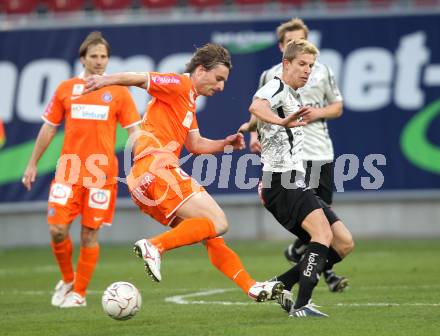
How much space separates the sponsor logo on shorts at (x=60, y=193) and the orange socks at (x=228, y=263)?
2.17 m

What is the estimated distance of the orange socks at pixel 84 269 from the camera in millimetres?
9578

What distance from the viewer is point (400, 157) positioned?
16547 mm

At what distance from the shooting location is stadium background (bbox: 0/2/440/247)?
16547 millimetres

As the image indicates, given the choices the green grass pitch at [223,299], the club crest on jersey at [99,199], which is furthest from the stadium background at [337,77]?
the club crest on jersey at [99,199]

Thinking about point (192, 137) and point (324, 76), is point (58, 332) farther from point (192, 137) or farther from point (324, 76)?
point (324, 76)

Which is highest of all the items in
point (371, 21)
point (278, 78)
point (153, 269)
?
point (371, 21)

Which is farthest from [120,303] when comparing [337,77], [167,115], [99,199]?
[337,77]

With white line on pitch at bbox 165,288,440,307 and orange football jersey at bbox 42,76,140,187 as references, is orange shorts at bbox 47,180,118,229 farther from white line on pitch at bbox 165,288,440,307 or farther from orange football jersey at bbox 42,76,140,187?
white line on pitch at bbox 165,288,440,307

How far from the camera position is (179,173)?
7742 millimetres

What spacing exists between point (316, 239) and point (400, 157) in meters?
8.96

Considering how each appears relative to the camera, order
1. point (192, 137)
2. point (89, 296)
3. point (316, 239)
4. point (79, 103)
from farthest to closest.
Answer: point (89, 296)
point (79, 103)
point (192, 137)
point (316, 239)

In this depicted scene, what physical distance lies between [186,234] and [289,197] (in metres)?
0.91

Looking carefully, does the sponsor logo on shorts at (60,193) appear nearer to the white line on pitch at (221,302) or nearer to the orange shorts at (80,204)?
the orange shorts at (80,204)

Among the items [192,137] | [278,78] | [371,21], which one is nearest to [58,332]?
[192,137]
